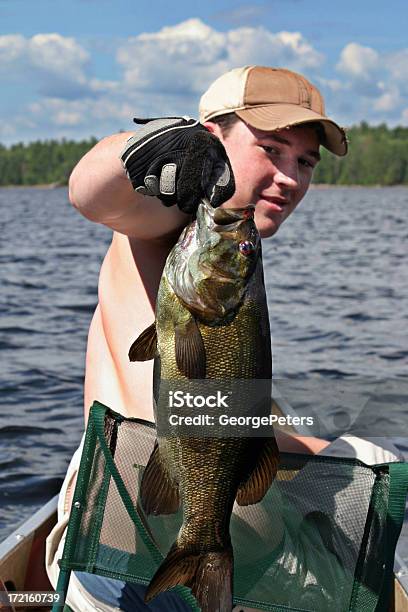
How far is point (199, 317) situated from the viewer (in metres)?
2.69

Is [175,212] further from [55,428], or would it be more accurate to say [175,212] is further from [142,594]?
[55,428]

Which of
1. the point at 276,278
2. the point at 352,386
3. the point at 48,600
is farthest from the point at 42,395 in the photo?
the point at 276,278

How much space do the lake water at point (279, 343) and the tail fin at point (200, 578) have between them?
445cm

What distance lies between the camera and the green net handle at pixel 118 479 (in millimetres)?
3338

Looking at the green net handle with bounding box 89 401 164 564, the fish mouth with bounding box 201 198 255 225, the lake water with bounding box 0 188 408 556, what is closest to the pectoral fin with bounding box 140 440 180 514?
the green net handle with bounding box 89 401 164 564

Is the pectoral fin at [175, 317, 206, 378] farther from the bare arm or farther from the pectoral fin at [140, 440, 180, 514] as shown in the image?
the bare arm

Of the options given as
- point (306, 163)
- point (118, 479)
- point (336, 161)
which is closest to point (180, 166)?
point (118, 479)

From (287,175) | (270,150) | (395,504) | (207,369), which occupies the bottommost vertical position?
(395,504)

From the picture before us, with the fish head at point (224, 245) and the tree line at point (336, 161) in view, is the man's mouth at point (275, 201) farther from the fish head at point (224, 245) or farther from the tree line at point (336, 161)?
the tree line at point (336, 161)

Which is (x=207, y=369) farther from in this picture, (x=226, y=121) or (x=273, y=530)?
(x=226, y=121)

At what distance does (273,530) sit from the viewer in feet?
11.4

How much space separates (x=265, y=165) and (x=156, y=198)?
98 centimetres

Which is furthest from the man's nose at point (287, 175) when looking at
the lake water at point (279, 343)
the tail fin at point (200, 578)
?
the lake water at point (279, 343)

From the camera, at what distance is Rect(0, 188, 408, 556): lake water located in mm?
8906
